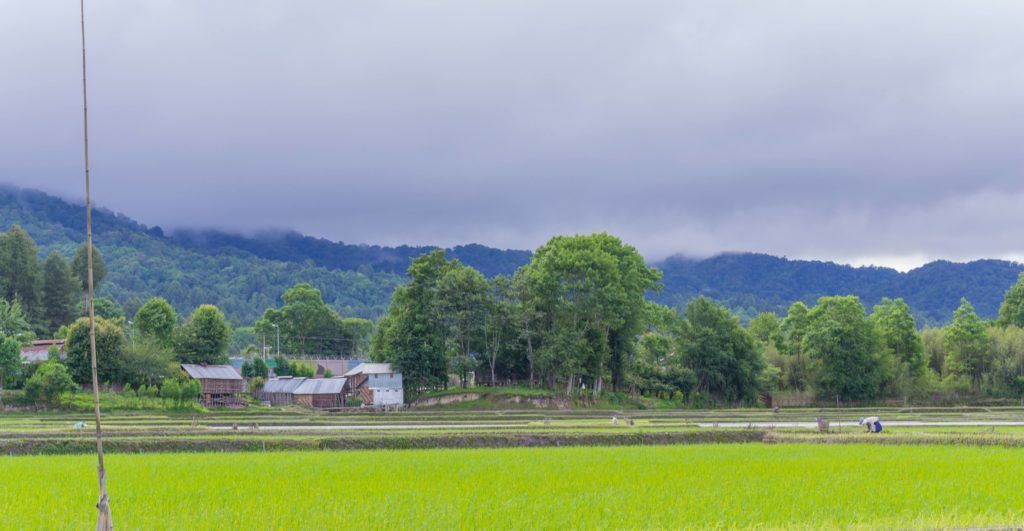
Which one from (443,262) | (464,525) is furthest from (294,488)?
(443,262)

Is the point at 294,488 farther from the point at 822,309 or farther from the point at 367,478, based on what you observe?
the point at 822,309

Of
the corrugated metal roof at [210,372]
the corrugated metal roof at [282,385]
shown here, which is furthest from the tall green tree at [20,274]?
the corrugated metal roof at [210,372]

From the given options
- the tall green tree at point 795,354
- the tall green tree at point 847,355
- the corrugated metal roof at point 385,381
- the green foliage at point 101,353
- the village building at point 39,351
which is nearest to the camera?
the green foliage at point 101,353

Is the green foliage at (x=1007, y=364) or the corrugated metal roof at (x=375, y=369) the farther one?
the green foliage at (x=1007, y=364)

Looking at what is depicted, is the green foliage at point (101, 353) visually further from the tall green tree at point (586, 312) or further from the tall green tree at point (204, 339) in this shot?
the tall green tree at point (586, 312)

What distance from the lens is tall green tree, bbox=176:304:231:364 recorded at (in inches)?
3513

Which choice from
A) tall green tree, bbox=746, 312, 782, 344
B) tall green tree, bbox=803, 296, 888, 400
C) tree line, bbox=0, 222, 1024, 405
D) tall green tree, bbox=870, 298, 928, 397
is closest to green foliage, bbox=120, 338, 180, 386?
tree line, bbox=0, 222, 1024, 405

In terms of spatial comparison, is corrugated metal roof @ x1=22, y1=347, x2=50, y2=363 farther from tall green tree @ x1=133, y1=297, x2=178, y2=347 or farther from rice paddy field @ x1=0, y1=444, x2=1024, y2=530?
rice paddy field @ x1=0, y1=444, x2=1024, y2=530

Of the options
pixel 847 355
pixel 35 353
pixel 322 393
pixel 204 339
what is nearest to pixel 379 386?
pixel 322 393

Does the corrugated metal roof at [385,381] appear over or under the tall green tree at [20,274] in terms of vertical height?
under

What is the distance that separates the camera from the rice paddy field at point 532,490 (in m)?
15.1

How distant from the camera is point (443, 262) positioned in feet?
261

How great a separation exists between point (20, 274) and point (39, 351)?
3773cm

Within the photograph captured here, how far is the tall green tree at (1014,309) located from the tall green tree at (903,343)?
1979cm
